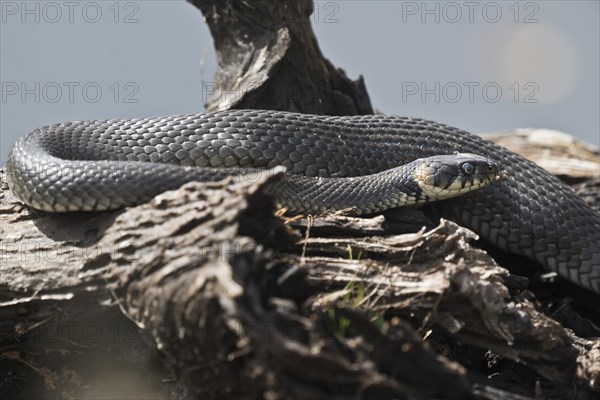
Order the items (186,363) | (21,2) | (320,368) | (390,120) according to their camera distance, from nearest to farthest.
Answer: (320,368)
(186,363)
(390,120)
(21,2)

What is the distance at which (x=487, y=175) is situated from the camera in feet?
24.0

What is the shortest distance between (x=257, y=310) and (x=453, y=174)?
409 cm

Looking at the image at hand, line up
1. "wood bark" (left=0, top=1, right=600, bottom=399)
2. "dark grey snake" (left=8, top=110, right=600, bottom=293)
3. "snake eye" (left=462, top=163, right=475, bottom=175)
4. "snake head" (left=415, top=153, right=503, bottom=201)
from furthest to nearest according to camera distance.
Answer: "snake eye" (left=462, top=163, right=475, bottom=175) → "snake head" (left=415, top=153, right=503, bottom=201) → "dark grey snake" (left=8, top=110, right=600, bottom=293) → "wood bark" (left=0, top=1, right=600, bottom=399)

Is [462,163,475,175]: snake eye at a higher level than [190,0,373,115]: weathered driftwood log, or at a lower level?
lower

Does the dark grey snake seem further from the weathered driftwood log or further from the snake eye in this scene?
the weathered driftwood log

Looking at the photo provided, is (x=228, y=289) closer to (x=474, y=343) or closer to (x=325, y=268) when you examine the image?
(x=325, y=268)

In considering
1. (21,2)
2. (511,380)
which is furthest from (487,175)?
(21,2)

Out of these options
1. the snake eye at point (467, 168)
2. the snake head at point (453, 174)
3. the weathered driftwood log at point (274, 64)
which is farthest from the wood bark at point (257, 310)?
the weathered driftwood log at point (274, 64)

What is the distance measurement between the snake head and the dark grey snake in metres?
0.05

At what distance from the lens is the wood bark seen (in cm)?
378

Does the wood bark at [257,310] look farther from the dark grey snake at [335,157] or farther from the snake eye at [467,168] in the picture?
the snake eye at [467,168]

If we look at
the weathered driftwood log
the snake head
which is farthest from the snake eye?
the weathered driftwood log

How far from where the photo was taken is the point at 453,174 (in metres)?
7.20

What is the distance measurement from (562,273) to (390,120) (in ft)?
8.68
